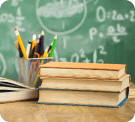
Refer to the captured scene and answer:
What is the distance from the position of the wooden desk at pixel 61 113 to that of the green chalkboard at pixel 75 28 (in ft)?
2.41

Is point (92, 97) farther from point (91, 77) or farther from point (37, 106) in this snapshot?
point (37, 106)

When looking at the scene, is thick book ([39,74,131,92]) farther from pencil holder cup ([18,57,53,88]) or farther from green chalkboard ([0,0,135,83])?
green chalkboard ([0,0,135,83])

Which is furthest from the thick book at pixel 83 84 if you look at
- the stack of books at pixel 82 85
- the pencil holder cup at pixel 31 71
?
the pencil holder cup at pixel 31 71

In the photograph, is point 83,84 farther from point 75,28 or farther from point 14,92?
point 75,28

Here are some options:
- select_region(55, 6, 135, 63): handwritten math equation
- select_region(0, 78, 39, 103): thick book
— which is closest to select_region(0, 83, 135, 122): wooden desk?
select_region(0, 78, 39, 103): thick book

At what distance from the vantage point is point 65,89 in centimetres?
70

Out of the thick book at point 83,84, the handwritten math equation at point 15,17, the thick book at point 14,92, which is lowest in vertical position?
the thick book at point 14,92

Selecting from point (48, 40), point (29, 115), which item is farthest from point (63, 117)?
point (48, 40)

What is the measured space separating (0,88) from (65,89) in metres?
0.20

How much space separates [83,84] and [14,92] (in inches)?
8.7

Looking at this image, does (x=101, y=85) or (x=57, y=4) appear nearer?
(x=101, y=85)

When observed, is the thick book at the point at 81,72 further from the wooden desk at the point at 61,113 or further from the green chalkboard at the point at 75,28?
the green chalkboard at the point at 75,28

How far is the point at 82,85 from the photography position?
2.29 ft

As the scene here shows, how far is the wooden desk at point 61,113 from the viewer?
22.2 inches
